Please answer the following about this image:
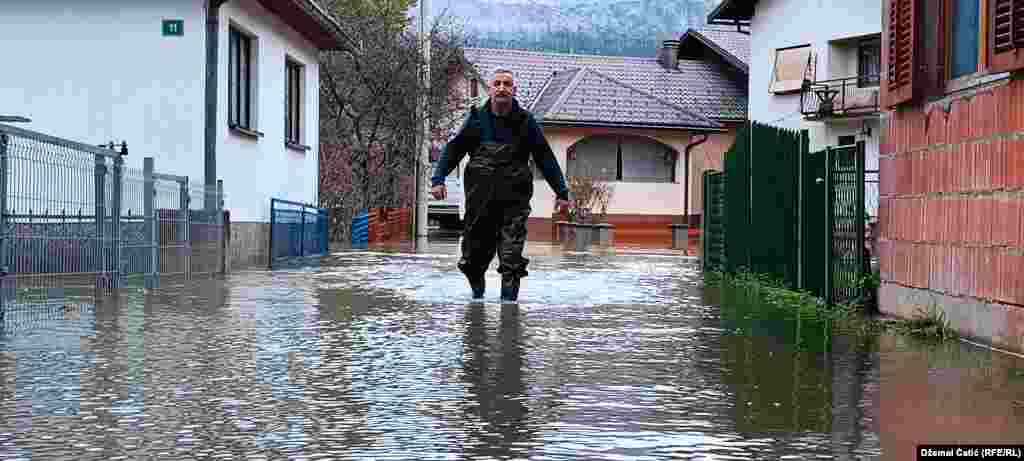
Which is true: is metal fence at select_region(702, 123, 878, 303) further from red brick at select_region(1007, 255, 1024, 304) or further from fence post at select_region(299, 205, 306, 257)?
fence post at select_region(299, 205, 306, 257)

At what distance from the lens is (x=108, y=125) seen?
1980cm

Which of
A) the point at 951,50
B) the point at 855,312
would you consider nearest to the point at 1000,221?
the point at 951,50

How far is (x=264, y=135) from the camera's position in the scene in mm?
23250

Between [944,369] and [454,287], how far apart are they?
7.72m

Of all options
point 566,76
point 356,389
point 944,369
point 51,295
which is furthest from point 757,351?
point 566,76

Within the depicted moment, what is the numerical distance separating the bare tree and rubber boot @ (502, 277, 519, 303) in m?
25.9

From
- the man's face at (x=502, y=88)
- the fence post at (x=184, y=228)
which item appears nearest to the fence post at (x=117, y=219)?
the fence post at (x=184, y=228)

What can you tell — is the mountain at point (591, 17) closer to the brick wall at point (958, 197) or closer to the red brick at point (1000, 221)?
the brick wall at point (958, 197)

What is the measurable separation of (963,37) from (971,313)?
1766mm

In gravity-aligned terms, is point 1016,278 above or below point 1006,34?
below

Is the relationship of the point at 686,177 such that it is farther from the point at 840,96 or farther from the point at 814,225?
the point at 814,225

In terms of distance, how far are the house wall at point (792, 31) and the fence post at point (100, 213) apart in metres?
24.9

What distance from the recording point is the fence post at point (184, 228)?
16797 millimetres

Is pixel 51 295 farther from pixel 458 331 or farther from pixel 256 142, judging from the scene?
pixel 256 142
